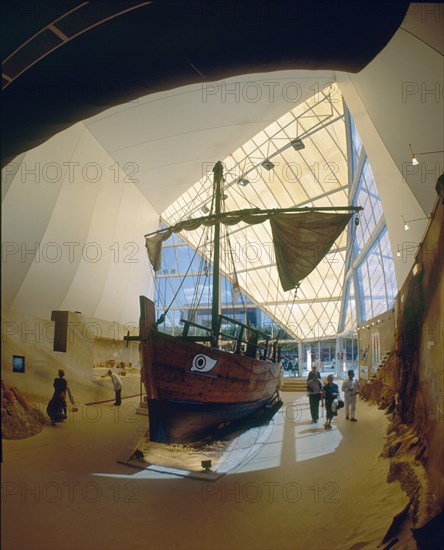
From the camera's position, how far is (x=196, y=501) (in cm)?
372

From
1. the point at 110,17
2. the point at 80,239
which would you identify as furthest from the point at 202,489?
the point at 80,239

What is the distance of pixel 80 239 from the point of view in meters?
11.3

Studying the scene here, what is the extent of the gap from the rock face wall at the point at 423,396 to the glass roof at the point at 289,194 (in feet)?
24.8

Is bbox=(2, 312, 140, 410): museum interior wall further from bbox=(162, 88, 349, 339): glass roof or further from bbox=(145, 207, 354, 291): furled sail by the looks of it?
bbox=(145, 207, 354, 291): furled sail

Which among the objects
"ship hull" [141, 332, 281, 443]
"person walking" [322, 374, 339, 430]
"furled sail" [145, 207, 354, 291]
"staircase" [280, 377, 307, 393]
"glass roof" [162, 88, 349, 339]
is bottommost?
"staircase" [280, 377, 307, 393]

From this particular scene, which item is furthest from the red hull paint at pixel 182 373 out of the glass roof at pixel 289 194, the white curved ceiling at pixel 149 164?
the glass roof at pixel 289 194

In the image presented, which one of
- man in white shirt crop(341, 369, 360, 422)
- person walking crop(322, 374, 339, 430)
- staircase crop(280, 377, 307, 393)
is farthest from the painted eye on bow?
staircase crop(280, 377, 307, 393)

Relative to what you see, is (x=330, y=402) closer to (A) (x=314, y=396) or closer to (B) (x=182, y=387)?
(A) (x=314, y=396)

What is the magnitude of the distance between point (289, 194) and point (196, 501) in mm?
17445

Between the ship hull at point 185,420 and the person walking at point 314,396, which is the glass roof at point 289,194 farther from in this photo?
the ship hull at point 185,420

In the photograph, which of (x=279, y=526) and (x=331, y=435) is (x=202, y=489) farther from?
(x=331, y=435)

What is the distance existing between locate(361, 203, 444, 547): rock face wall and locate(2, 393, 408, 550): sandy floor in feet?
0.96

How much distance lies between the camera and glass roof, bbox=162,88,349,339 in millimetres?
15780

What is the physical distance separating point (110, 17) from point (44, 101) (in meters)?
0.49
